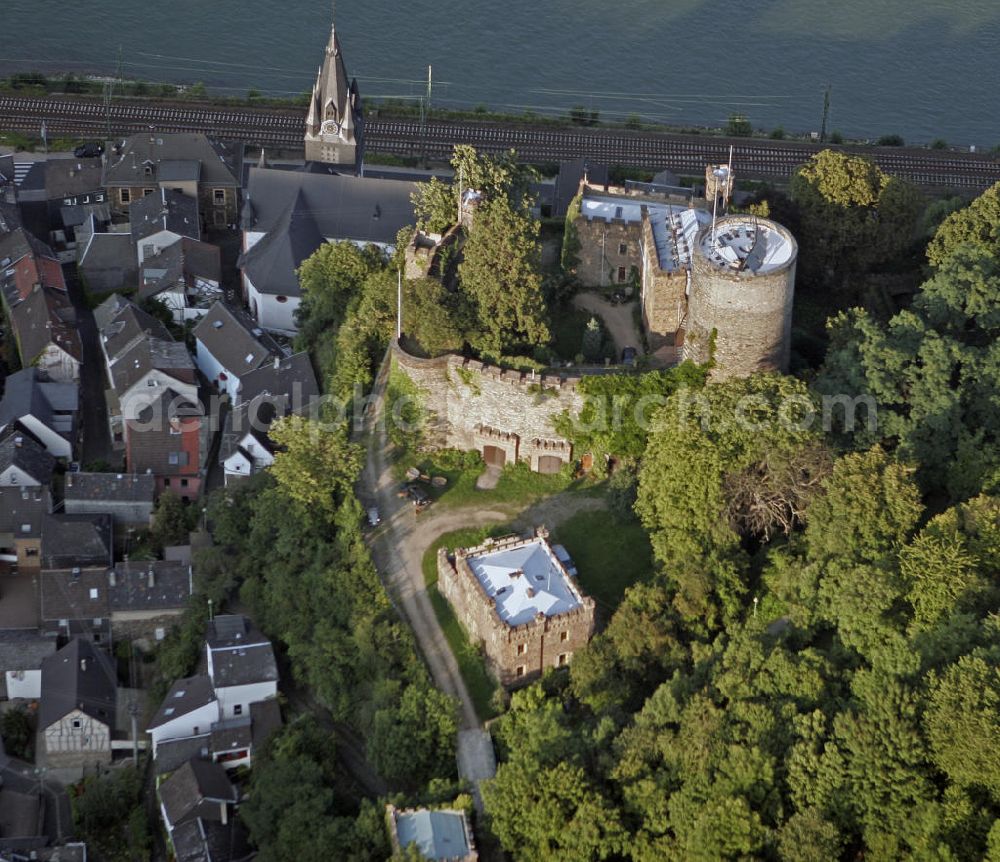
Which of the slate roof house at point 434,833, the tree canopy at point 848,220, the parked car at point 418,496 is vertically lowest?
the slate roof house at point 434,833

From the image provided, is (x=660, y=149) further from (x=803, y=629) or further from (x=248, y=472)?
(x=803, y=629)

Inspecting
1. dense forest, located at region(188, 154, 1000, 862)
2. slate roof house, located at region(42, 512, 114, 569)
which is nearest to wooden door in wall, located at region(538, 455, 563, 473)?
dense forest, located at region(188, 154, 1000, 862)

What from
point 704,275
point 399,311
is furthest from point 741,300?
point 399,311

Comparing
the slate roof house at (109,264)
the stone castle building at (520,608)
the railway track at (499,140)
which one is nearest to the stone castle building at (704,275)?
the stone castle building at (520,608)

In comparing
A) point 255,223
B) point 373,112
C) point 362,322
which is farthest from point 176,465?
point 373,112

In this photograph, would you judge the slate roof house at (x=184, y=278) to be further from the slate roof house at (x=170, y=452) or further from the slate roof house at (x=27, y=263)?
the slate roof house at (x=170, y=452)

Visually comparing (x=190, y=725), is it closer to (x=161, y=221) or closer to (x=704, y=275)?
(x=704, y=275)
